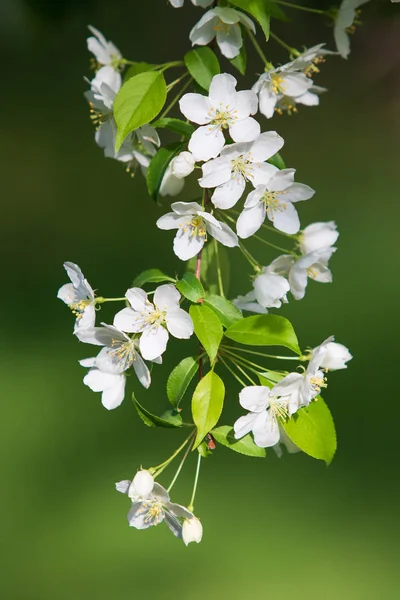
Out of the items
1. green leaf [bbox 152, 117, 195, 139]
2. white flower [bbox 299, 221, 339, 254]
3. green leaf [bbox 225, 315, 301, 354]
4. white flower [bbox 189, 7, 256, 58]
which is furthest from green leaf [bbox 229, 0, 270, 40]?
green leaf [bbox 225, 315, 301, 354]

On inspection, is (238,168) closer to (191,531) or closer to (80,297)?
(80,297)

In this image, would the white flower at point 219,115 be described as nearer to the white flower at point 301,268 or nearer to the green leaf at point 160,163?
the green leaf at point 160,163

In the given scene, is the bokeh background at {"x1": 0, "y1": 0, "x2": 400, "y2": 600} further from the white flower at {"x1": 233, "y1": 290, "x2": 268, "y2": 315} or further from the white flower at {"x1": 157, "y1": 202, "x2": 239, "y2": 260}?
the white flower at {"x1": 157, "y1": 202, "x2": 239, "y2": 260}

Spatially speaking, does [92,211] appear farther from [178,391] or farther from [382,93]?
[178,391]

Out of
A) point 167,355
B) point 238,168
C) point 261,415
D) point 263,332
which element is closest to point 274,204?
point 238,168

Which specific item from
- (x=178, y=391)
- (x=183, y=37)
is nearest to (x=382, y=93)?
(x=183, y=37)

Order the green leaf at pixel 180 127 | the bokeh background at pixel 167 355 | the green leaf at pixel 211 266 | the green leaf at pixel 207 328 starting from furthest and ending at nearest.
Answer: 1. the bokeh background at pixel 167 355
2. the green leaf at pixel 211 266
3. the green leaf at pixel 180 127
4. the green leaf at pixel 207 328

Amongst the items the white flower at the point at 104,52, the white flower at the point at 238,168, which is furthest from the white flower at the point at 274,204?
the white flower at the point at 104,52
